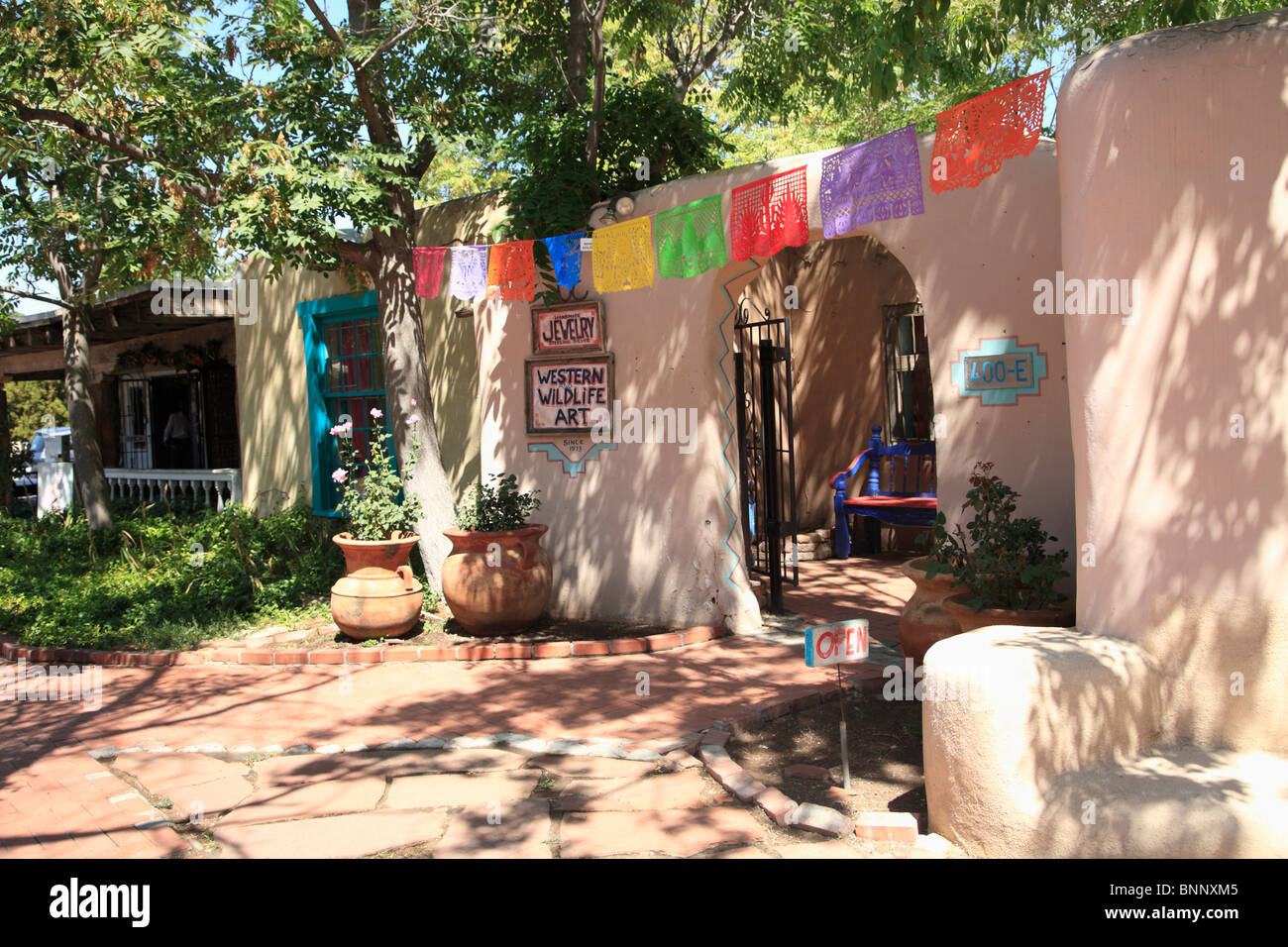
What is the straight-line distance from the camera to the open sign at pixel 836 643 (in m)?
4.09

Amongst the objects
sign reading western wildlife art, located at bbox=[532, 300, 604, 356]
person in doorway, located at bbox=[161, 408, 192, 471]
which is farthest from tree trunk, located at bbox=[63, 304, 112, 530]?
sign reading western wildlife art, located at bbox=[532, 300, 604, 356]

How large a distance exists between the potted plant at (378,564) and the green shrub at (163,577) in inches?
50.6

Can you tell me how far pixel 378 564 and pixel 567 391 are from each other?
80.9 inches

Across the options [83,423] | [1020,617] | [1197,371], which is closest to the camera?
[1197,371]

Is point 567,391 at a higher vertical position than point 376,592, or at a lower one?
higher

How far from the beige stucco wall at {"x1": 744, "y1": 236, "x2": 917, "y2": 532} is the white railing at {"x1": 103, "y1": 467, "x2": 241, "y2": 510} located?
684cm

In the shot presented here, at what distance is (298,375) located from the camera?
36.2 feet

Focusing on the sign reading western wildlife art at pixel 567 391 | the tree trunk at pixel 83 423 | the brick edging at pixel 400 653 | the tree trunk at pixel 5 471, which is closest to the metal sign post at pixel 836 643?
the brick edging at pixel 400 653

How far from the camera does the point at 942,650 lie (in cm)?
378

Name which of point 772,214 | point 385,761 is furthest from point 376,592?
point 772,214

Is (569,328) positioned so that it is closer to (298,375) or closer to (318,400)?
(318,400)

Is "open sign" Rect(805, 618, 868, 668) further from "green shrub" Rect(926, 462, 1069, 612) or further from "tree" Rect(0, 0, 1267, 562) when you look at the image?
"tree" Rect(0, 0, 1267, 562)
